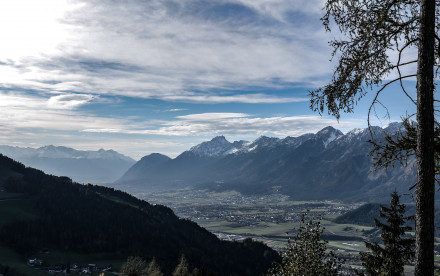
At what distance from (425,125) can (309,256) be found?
1183 centimetres

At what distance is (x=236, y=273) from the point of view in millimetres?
174000

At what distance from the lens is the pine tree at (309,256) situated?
20.2m

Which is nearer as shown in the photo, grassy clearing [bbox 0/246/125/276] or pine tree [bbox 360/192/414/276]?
pine tree [bbox 360/192/414/276]

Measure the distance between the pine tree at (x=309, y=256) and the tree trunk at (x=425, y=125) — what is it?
8.69 meters

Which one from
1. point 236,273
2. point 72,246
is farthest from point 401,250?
point 72,246

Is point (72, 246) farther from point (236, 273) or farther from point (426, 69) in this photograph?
point (426, 69)

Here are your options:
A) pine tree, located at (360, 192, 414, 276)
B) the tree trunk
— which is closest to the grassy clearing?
pine tree, located at (360, 192, 414, 276)

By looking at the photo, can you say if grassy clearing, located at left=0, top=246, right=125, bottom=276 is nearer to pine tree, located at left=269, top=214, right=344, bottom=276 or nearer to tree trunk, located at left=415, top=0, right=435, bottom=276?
pine tree, located at left=269, top=214, right=344, bottom=276

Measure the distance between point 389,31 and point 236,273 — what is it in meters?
178

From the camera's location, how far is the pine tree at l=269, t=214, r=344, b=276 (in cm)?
2020

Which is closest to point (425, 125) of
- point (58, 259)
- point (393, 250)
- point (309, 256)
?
point (309, 256)

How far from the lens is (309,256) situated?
68.2 ft

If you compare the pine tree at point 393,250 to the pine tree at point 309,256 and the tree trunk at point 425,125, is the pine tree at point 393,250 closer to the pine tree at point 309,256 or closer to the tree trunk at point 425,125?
the pine tree at point 309,256

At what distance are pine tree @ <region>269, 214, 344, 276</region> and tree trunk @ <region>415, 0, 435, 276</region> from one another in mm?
8691
